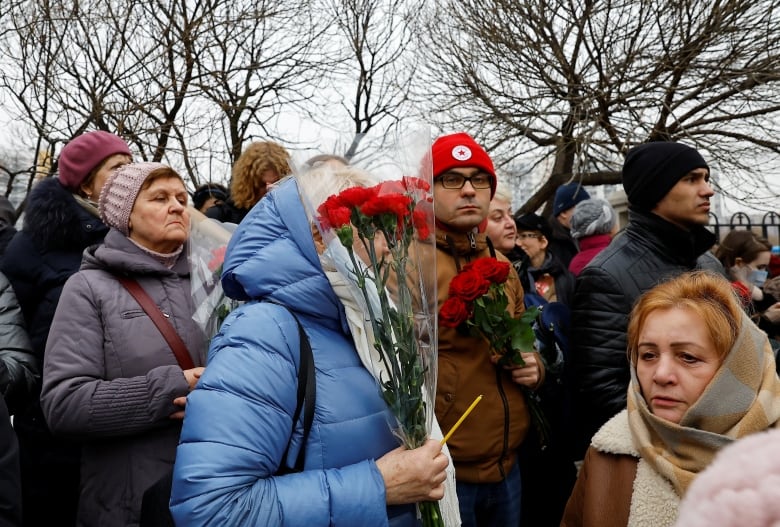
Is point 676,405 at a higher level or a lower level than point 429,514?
higher

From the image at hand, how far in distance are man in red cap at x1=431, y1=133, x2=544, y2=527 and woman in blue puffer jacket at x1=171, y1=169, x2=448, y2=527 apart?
892 mm

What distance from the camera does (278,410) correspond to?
1.44 metres

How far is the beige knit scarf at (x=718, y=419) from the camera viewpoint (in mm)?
Answer: 1688

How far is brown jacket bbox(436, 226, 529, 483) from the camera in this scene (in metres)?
2.45

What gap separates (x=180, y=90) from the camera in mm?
7891

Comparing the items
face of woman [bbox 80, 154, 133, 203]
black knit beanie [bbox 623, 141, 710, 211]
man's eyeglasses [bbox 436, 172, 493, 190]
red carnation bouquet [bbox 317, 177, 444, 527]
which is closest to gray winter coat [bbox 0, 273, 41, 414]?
face of woman [bbox 80, 154, 133, 203]

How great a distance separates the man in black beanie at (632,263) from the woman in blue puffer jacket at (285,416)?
1213mm

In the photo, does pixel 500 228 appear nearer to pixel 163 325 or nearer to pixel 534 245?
pixel 534 245

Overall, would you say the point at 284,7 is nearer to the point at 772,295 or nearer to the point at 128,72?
the point at 128,72

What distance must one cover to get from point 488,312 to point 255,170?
1700mm

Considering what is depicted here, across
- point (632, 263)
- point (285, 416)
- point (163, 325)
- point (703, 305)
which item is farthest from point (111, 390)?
point (632, 263)

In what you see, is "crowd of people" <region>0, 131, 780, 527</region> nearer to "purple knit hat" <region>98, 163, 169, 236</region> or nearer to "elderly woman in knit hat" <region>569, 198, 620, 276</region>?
"purple knit hat" <region>98, 163, 169, 236</region>

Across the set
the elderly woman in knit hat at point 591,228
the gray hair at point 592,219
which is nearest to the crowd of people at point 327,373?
the elderly woman in knit hat at point 591,228

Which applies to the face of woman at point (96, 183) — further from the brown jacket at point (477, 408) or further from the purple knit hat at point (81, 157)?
the brown jacket at point (477, 408)
